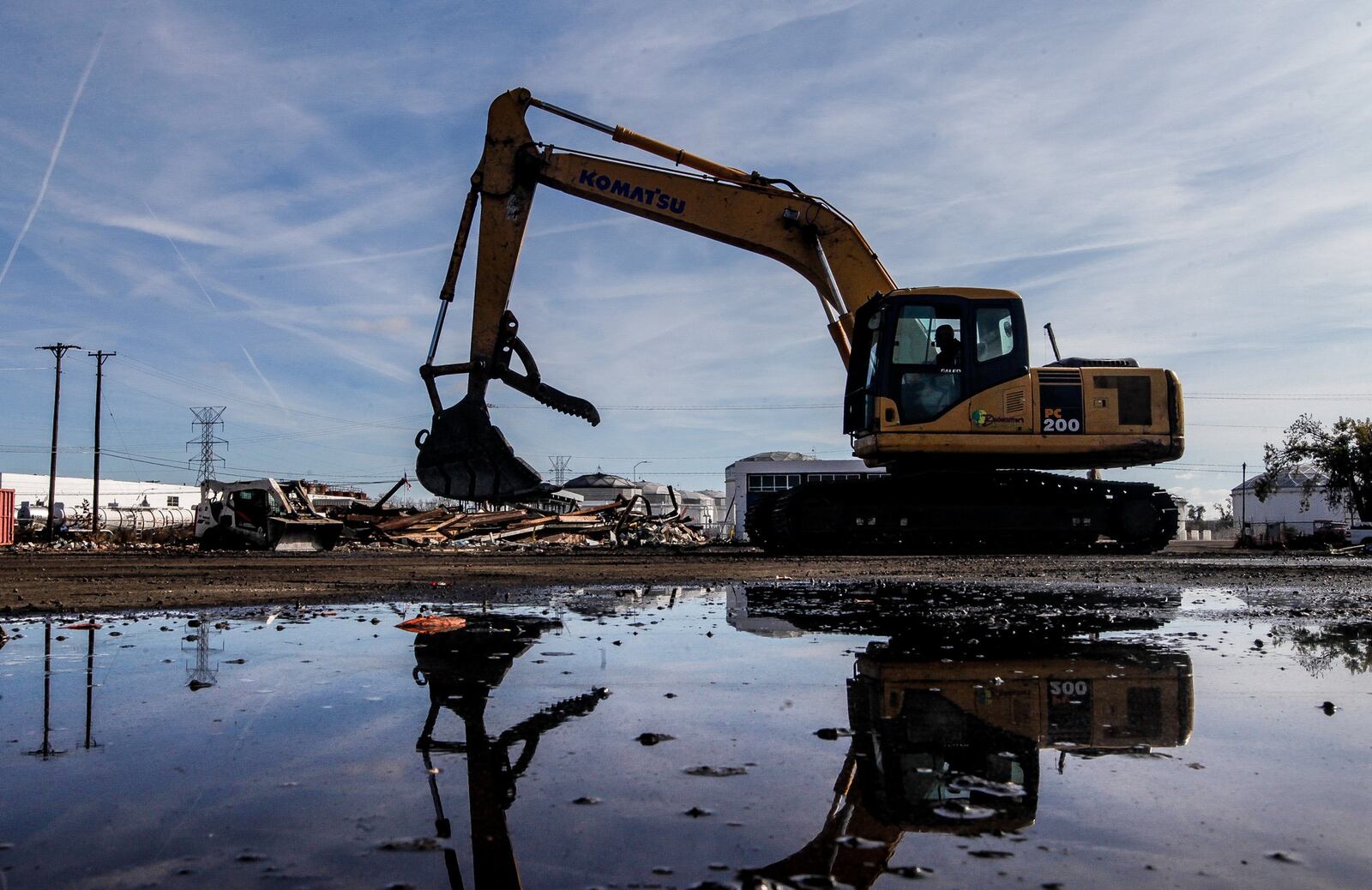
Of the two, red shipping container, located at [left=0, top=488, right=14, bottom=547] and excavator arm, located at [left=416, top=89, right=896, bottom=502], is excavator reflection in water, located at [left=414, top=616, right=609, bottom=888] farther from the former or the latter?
red shipping container, located at [left=0, top=488, right=14, bottom=547]

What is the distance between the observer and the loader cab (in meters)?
13.6

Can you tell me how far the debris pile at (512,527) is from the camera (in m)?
30.7

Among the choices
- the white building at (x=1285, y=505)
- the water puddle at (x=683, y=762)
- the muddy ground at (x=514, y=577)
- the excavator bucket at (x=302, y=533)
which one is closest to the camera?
the water puddle at (x=683, y=762)

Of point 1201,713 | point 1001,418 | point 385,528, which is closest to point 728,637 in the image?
point 1201,713

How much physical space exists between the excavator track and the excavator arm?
2367 mm

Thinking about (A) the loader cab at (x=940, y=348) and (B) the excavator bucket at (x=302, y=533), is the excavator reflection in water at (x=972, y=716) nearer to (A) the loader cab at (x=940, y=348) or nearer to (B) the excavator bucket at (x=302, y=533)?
(A) the loader cab at (x=940, y=348)

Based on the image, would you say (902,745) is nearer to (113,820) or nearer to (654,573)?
(113,820)

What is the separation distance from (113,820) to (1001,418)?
12909 mm

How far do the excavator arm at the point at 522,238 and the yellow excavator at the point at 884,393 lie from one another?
24 mm

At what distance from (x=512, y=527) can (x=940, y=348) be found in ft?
71.6

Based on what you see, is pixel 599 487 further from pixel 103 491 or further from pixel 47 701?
pixel 47 701

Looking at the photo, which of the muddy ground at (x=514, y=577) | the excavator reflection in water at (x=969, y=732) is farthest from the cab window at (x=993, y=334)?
the excavator reflection in water at (x=969, y=732)

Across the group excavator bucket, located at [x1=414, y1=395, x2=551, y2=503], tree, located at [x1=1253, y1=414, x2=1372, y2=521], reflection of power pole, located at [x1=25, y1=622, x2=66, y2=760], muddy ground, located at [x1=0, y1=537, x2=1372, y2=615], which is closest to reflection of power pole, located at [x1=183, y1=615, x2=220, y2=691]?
reflection of power pole, located at [x1=25, y1=622, x2=66, y2=760]

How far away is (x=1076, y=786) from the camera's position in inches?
109
